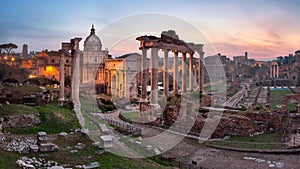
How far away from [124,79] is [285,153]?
124ft

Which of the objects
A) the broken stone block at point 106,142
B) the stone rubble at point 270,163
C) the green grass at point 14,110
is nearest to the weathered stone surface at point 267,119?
the stone rubble at point 270,163

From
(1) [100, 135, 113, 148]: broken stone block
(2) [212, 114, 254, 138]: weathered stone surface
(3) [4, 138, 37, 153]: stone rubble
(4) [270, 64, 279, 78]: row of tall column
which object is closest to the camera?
(3) [4, 138, 37, 153]: stone rubble

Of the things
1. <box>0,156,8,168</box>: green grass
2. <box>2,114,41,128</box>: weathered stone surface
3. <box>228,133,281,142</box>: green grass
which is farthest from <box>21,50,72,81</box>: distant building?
<box>0,156,8,168</box>: green grass

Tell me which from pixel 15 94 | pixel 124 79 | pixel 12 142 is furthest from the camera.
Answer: pixel 124 79

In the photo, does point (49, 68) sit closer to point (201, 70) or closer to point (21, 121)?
point (201, 70)

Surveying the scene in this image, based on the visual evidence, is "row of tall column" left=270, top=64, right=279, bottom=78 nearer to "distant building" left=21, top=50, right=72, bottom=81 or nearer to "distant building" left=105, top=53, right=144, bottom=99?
"distant building" left=105, top=53, right=144, bottom=99

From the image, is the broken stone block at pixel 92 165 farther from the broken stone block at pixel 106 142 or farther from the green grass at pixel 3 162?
the green grass at pixel 3 162

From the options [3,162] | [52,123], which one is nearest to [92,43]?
[52,123]

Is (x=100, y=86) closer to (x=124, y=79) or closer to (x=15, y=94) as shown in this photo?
(x=124, y=79)

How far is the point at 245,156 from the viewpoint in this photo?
58.1 feet

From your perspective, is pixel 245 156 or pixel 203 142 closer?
pixel 245 156

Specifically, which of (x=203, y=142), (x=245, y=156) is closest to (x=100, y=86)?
(x=203, y=142)

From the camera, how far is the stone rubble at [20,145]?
1321cm

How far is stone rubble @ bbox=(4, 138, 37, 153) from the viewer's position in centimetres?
1321
